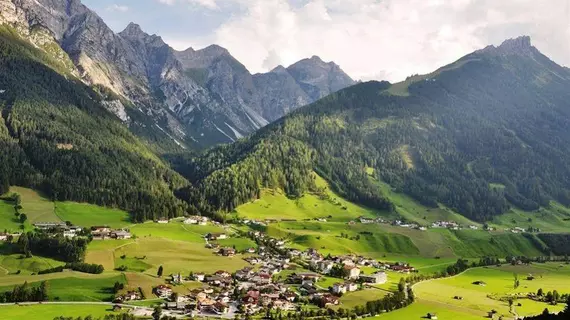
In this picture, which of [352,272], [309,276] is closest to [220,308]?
[309,276]

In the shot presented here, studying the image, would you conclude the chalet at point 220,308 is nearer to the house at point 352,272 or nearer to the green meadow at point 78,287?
the green meadow at point 78,287

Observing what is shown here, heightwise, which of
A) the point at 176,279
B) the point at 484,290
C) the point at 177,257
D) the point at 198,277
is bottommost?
the point at 484,290

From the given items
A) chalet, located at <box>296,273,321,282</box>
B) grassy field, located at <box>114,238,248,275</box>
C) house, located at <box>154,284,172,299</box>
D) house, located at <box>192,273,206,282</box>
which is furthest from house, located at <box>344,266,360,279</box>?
house, located at <box>154,284,172,299</box>

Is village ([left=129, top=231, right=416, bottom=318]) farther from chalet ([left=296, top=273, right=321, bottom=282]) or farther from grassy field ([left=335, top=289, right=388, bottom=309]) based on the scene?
grassy field ([left=335, top=289, right=388, bottom=309])

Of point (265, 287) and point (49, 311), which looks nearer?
point (49, 311)

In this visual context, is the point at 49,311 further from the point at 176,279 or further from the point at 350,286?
the point at 350,286

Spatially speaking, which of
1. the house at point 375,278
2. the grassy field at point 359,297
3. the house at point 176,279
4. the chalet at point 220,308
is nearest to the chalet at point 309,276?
the grassy field at point 359,297

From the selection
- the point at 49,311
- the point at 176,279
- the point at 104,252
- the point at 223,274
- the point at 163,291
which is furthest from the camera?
the point at 104,252
